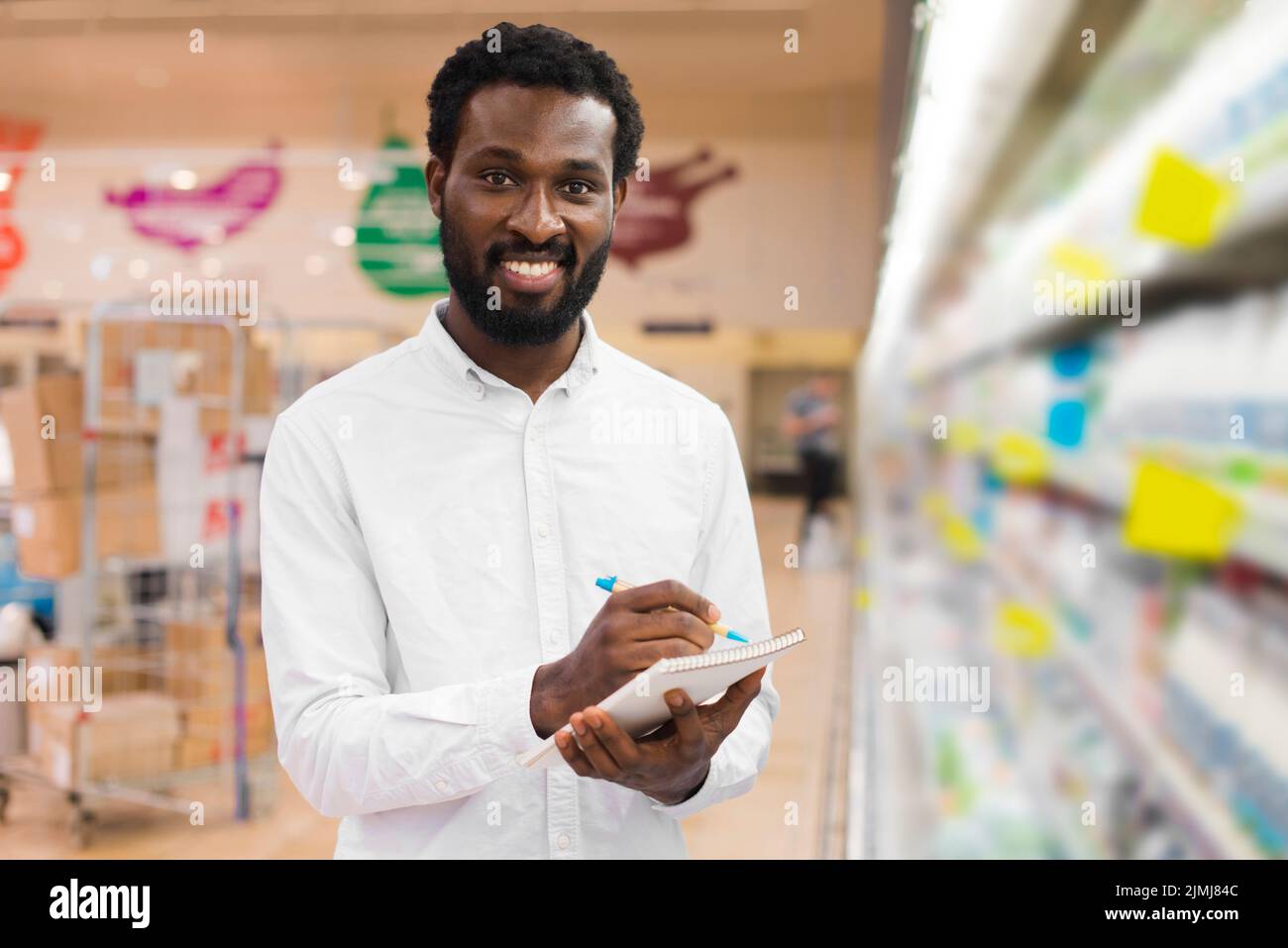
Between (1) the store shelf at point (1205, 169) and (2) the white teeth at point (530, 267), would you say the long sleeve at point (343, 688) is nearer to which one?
(2) the white teeth at point (530, 267)

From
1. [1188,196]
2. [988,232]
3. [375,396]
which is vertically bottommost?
[375,396]

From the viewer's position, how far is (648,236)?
5.02 meters

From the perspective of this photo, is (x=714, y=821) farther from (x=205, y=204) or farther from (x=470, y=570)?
(x=205, y=204)

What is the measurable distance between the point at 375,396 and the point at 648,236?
4.15m

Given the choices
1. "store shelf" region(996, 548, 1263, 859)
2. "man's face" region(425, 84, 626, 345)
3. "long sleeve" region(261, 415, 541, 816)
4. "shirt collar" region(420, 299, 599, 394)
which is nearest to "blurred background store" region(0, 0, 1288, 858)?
"store shelf" region(996, 548, 1263, 859)

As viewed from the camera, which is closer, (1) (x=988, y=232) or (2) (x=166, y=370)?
(2) (x=166, y=370)

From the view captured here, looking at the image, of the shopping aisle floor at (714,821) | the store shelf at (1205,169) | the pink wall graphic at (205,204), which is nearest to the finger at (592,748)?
the store shelf at (1205,169)

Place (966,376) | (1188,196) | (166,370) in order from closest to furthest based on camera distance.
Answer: (1188,196) < (166,370) < (966,376)

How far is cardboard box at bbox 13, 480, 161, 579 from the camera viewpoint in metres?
3.61

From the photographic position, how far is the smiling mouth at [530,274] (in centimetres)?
90

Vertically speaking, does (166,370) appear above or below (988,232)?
below
